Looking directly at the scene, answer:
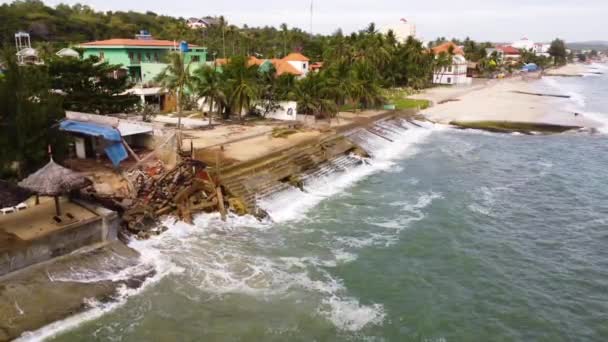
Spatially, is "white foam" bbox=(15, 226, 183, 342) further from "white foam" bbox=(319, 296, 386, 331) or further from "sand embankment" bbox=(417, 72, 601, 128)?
"sand embankment" bbox=(417, 72, 601, 128)

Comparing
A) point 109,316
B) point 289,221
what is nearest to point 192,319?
point 109,316

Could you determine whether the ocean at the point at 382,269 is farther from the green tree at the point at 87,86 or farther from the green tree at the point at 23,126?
the green tree at the point at 87,86

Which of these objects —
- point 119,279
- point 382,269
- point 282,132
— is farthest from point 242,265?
point 282,132

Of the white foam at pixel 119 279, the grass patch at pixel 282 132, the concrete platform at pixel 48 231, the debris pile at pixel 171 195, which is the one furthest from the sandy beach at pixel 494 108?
the concrete platform at pixel 48 231

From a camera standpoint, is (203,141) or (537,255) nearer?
(537,255)

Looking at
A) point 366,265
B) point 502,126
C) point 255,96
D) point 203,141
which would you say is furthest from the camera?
point 502,126

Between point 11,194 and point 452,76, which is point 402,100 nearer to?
point 452,76

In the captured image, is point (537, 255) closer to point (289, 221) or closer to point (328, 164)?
point (289, 221)

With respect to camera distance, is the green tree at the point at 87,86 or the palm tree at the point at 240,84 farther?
the palm tree at the point at 240,84
